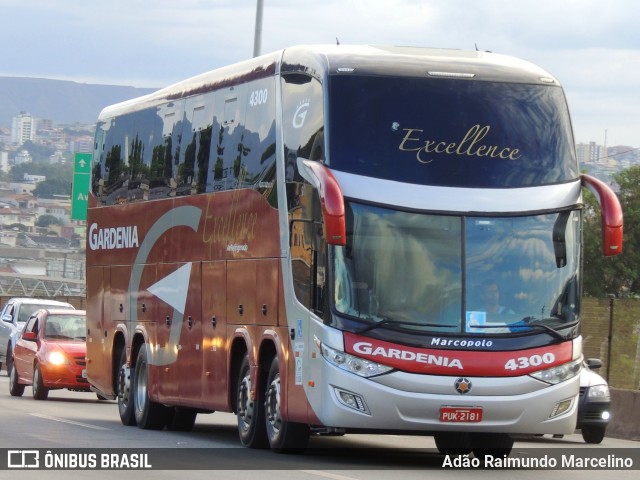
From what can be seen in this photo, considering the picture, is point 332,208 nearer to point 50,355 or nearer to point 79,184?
point 50,355

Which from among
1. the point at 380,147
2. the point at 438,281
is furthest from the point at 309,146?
the point at 438,281

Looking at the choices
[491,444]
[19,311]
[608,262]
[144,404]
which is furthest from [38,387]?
[608,262]

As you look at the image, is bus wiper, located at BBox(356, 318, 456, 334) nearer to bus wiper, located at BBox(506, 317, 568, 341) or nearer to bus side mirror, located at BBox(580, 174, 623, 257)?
bus wiper, located at BBox(506, 317, 568, 341)

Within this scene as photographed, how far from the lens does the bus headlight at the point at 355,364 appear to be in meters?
16.1

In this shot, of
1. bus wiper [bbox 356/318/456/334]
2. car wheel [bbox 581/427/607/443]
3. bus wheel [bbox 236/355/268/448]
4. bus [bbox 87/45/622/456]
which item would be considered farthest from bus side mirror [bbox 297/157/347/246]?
car wheel [bbox 581/427/607/443]

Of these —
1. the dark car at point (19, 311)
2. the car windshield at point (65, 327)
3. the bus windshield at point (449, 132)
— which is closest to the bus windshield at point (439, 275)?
the bus windshield at point (449, 132)

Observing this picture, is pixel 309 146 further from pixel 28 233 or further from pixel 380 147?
pixel 28 233

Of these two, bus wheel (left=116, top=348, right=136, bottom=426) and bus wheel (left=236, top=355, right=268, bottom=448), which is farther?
bus wheel (left=116, top=348, right=136, bottom=426)

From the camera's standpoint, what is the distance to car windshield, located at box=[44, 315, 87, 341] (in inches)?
1250

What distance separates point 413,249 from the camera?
53.7ft

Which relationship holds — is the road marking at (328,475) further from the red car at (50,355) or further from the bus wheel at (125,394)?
the red car at (50,355)

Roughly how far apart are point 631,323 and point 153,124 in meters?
8.81

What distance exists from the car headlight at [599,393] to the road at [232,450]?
0.65m

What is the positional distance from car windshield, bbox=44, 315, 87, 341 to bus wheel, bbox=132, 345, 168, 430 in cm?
759
